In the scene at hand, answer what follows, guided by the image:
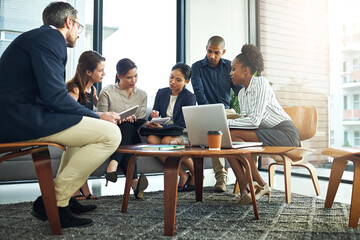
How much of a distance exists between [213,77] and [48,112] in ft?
6.17

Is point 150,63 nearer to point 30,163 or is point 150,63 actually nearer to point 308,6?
point 308,6

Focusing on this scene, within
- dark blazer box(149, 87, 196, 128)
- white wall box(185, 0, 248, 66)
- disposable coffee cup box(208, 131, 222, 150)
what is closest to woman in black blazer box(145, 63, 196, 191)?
dark blazer box(149, 87, 196, 128)

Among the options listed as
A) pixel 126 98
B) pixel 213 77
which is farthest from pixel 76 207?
pixel 213 77

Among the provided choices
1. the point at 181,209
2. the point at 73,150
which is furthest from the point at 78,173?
the point at 181,209

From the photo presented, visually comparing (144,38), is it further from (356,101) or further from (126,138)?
(356,101)

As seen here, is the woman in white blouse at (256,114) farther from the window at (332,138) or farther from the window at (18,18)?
the window at (18,18)

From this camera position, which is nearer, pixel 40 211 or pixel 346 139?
pixel 40 211

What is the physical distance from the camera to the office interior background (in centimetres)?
368

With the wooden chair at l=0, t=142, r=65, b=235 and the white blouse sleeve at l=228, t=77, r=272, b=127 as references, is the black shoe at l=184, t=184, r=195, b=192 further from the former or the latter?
the wooden chair at l=0, t=142, r=65, b=235

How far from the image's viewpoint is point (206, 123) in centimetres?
193

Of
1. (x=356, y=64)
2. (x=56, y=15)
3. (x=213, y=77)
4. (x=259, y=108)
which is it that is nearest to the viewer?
(x=56, y=15)

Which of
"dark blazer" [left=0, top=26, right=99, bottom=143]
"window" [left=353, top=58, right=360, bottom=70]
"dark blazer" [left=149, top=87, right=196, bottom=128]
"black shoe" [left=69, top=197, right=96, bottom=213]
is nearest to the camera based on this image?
"dark blazer" [left=0, top=26, right=99, bottom=143]

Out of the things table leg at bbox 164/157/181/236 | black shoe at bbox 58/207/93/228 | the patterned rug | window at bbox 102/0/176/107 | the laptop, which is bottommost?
the patterned rug

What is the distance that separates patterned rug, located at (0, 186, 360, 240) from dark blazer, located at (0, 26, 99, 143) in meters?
0.49
